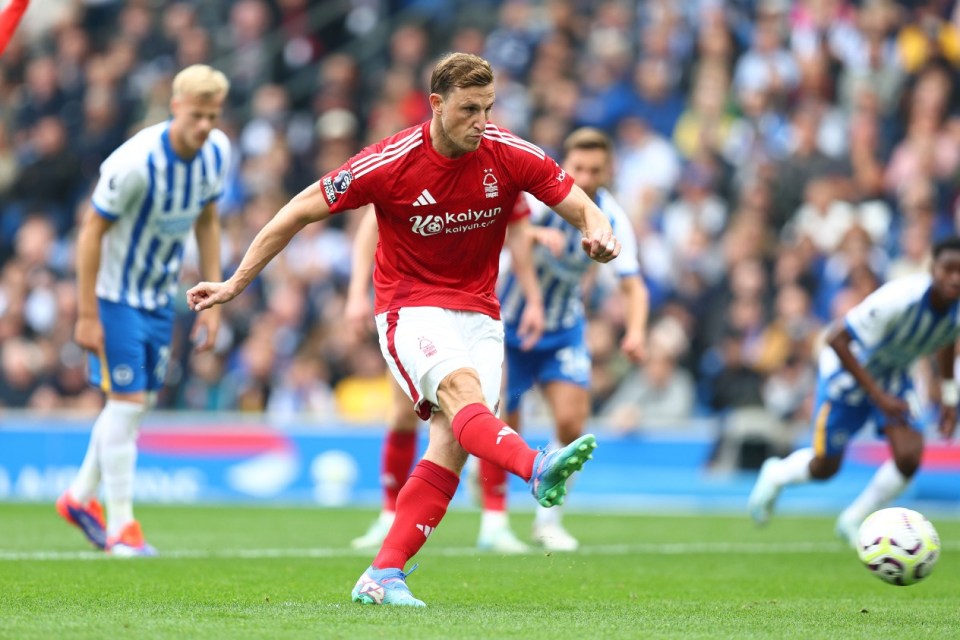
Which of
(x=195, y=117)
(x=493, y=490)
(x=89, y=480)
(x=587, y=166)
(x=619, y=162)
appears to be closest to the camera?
(x=195, y=117)

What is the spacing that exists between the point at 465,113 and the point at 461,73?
0.54 ft

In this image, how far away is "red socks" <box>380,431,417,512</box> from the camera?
396 inches

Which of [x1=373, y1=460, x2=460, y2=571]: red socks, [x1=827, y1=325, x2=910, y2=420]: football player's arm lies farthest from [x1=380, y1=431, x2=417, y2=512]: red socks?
[x1=373, y1=460, x2=460, y2=571]: red socks

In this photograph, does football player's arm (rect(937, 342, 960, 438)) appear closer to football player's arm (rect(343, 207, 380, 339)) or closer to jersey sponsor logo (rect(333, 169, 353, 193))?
football player's arm (rect(343, 207, 380, 339))

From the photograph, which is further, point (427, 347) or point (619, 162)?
point (619, 162)

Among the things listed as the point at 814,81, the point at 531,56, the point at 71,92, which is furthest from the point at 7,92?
the point at 814,81

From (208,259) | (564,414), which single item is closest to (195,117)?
(208,259)

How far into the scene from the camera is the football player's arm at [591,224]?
6.25 metres

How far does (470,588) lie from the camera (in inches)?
291

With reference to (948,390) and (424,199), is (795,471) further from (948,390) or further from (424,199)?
(424,199)

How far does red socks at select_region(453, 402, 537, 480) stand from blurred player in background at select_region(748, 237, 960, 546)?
14.3 ft

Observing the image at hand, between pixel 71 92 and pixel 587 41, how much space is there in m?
7.55

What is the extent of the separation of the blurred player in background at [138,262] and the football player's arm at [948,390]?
4.94 meters

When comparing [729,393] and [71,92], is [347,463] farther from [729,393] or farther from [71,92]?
[71,92]
